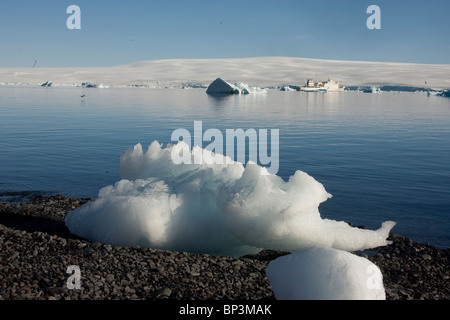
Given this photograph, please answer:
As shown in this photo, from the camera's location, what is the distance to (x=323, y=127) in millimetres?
30281

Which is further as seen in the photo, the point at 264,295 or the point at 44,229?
the point at 44,229

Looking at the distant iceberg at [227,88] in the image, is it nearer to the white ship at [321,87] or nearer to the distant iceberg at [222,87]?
the distant iceberg at [222,87]

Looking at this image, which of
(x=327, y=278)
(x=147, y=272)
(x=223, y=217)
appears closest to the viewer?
(x=327, y=278)

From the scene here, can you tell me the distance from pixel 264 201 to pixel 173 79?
13686 centimetres

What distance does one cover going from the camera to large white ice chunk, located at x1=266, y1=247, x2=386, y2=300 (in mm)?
4895

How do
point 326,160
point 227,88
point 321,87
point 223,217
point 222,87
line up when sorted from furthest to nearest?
point 321,87, point 222,87, point 227,88, point 326,160, point 223,217

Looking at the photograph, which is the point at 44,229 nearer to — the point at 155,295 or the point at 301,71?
→ the point at 155,295

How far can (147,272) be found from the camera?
6113 millimetres

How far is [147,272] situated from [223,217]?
1.91 metres

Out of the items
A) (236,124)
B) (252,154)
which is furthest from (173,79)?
Answer: (252,154)

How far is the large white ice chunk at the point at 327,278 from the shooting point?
4895 mm

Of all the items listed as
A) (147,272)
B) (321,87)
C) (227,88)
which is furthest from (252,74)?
(147,272)

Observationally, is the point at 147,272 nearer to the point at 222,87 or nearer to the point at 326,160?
the point at 326,160
